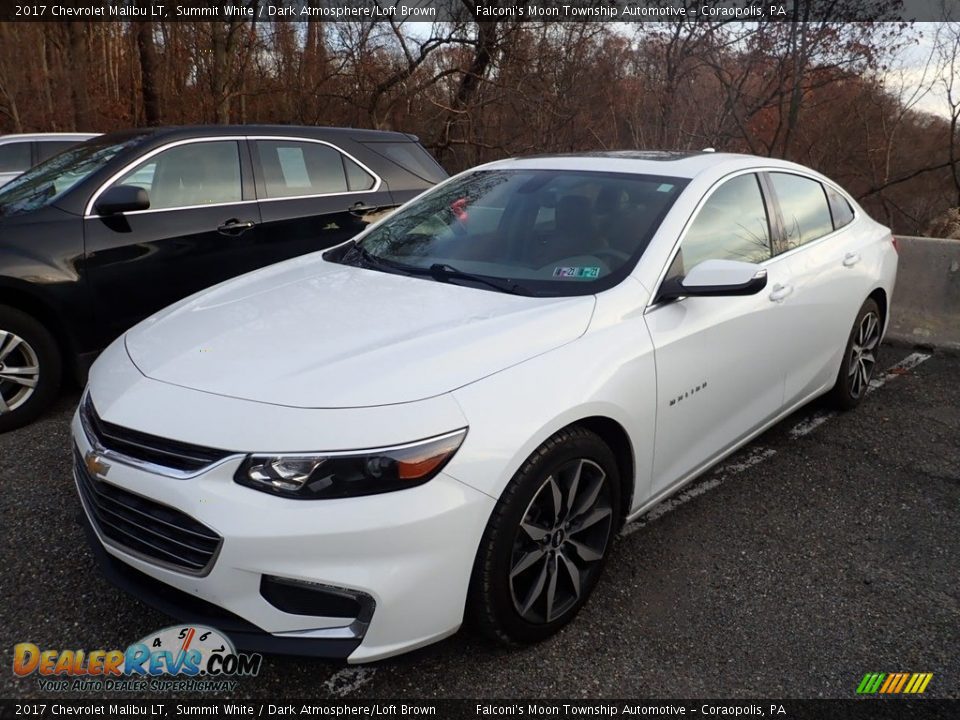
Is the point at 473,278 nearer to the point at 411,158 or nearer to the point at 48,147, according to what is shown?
the point at 411,158

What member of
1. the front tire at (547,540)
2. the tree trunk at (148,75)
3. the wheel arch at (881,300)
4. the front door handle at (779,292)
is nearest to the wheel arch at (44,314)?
Answer: the front tire at (547,540)

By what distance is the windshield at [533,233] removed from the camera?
2.90 m

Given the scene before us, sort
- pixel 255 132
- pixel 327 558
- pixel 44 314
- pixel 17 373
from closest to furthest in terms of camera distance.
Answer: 1. pixel 327 558
2. pixel 17 373
3. pixel 44 314
4. pixel 255 132

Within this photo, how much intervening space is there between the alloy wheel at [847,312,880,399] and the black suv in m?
3.45

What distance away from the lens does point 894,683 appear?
2398 millimetres

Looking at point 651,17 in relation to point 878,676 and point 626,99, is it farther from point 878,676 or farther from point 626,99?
point 878,676

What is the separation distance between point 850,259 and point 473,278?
8.06ft

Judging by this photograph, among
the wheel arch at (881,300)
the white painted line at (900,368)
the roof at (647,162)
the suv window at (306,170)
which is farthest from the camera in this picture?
the white painted line at (900,368)

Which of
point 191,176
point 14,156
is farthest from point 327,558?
point 14,156

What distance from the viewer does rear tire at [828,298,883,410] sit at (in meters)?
4.36

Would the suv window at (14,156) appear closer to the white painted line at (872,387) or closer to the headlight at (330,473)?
the headlight at (330,473)

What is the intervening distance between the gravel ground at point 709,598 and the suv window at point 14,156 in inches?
238

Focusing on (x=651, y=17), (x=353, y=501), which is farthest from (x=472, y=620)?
(x=651, y=17)

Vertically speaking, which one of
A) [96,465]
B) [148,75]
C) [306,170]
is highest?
[148,75]
